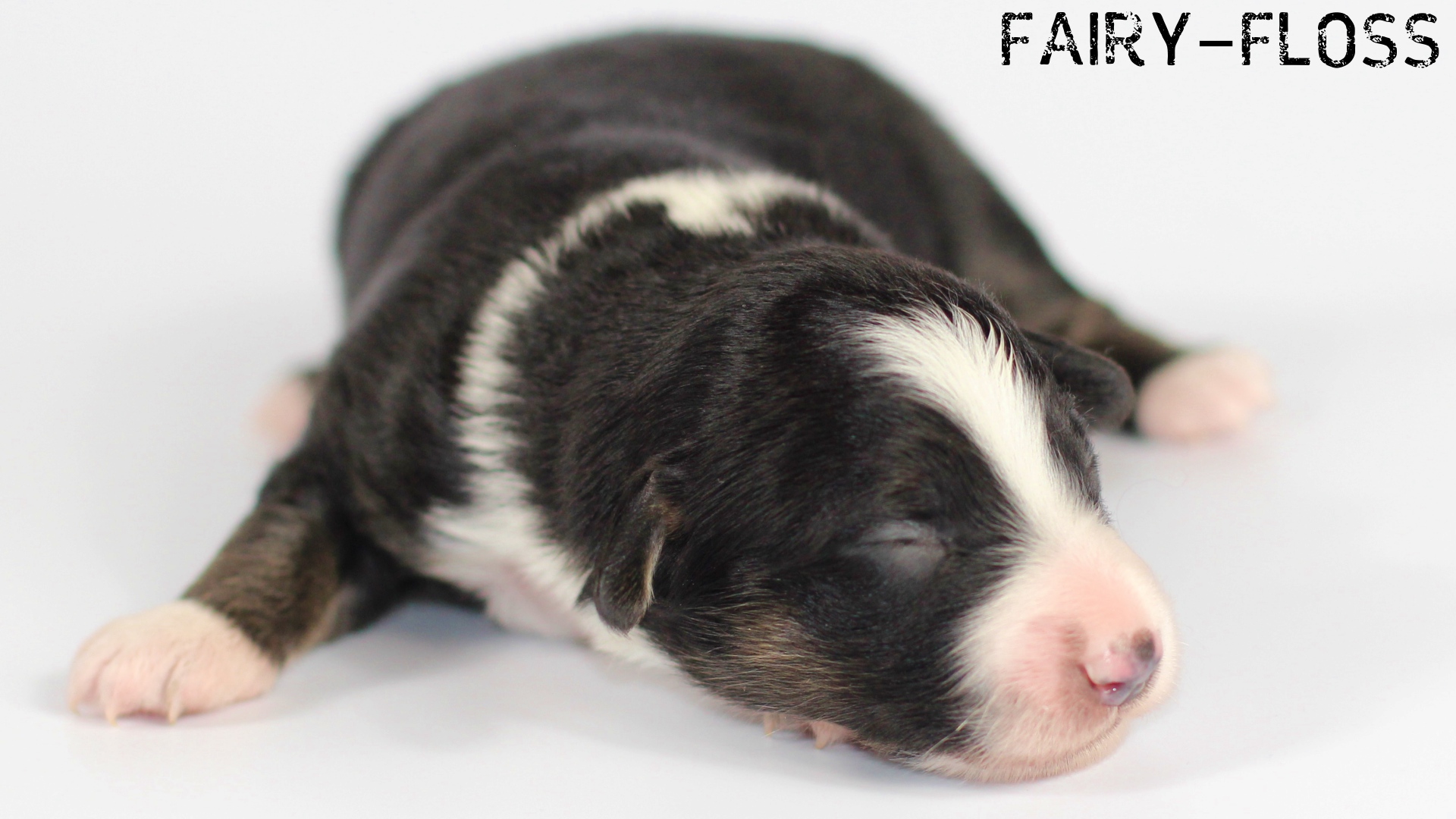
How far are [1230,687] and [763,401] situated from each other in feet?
4.94

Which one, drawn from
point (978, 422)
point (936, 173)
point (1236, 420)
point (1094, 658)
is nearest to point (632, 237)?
point (978, 422)

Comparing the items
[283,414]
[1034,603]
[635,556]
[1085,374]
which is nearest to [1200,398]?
[1085,374]

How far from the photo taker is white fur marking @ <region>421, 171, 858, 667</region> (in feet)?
13.9

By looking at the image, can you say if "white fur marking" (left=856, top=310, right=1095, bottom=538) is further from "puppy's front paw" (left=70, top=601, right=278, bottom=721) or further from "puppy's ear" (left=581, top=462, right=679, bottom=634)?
"puppy's front paw" (left=70, top=601, right=278, bottom=721)

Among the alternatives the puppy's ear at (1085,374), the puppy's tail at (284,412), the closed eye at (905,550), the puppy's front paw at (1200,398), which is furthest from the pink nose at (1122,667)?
the puppy's tail at (284,412)

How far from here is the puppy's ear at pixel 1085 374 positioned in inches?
165

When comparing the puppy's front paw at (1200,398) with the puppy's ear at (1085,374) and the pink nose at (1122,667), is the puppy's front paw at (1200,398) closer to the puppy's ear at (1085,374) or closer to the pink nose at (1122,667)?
the puppy's ear at (1085,374)

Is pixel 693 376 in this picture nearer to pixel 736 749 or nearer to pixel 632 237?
pixel 632 237

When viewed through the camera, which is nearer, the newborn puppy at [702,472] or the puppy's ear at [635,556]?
the newborn puppy at [702,472]

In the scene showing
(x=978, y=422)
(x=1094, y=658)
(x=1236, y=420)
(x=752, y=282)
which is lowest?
(x=1236, y=420)

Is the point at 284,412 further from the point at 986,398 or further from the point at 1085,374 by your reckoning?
the point at 986,398

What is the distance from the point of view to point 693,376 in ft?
12.5

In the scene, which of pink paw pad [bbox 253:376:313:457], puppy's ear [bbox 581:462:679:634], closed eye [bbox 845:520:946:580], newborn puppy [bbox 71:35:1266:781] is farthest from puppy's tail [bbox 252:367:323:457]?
Answer: closed eye [bbox 845:520:946:580]

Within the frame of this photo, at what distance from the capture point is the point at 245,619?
444cm
